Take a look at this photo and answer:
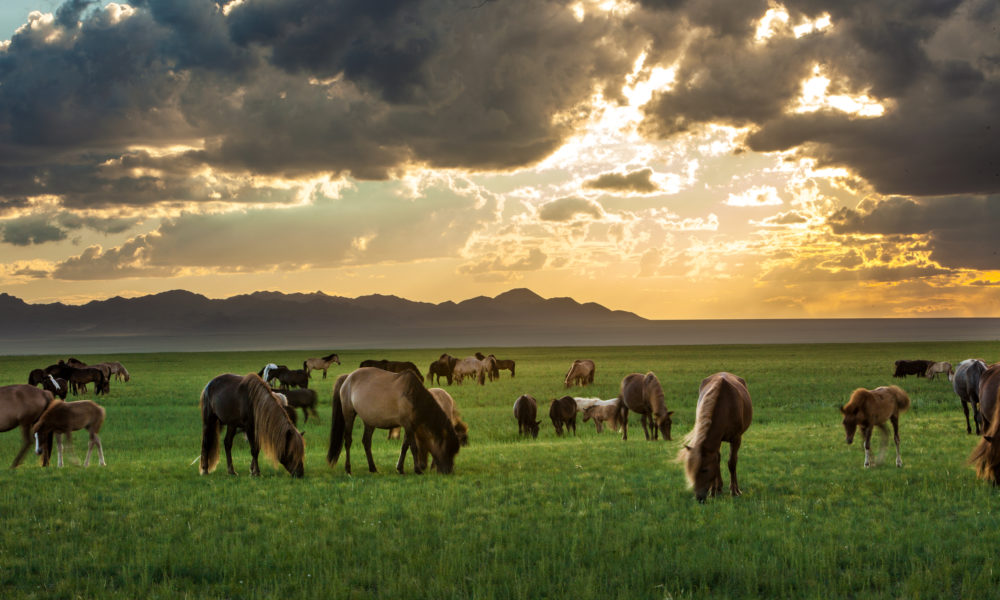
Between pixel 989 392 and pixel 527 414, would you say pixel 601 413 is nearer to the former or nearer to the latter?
pixel 527 414

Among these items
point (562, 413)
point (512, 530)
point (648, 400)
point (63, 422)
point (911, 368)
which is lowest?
point (911, 368)

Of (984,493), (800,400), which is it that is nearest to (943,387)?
(800,400)

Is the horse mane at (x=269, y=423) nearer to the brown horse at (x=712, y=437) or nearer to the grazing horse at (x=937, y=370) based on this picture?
the brown horse at (x=712, y=437)

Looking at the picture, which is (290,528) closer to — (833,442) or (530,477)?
(530,477)

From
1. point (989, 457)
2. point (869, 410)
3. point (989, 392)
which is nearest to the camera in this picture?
point (989, 457)

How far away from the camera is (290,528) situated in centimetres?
1066

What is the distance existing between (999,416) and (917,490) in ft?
7.39

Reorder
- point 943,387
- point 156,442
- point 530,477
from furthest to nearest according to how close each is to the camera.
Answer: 1. point 943,387
2. point 156,442
3. point 530,477

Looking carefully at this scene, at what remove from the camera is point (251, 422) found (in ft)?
52.0

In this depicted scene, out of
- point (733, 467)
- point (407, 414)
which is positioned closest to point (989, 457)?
point (733, 467)

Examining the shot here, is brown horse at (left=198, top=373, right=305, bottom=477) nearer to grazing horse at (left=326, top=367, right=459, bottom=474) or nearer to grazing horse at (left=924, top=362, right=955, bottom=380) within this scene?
grazing horse at (left=326, top=367, right=459, bottom=474)

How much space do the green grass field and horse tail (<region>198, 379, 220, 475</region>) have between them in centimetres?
44

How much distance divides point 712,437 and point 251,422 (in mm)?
9660

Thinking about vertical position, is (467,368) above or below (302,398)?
below
